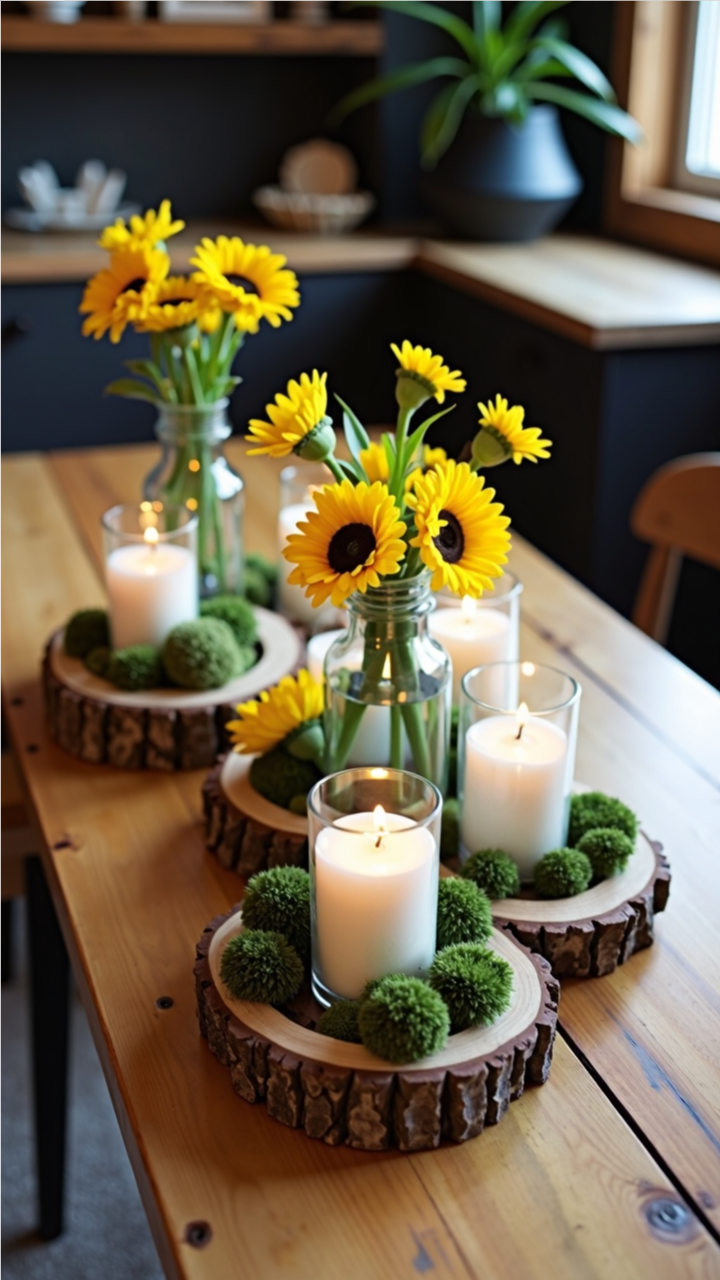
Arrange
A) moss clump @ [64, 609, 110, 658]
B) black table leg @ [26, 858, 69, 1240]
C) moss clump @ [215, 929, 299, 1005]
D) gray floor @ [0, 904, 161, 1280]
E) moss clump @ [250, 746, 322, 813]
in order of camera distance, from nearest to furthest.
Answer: moss clump @ [215, 929, 299, 1005]
moss clump @ [250, 746, 322, 813]
moss clump @ [64, 609, 110, 658]
black table leg @ [26, 858, 69, 1240]
gray floor @ [0, 904, 161, 1280]

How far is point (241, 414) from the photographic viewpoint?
10.0 feet

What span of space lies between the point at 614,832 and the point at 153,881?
34 centimetres

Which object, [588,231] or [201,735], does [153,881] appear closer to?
[201,735]

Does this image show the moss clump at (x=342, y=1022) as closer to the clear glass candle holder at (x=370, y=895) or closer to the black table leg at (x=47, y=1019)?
the clear glass candle holder at (x=370, y=895)

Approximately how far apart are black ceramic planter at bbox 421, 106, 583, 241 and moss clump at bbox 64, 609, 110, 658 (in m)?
1.96

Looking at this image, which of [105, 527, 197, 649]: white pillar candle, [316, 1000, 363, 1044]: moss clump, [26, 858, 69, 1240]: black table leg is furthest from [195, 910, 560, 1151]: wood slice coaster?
[26, 858, 69, 1240]: black table leg

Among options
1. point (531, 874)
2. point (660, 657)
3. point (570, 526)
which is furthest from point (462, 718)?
point (570, 526)

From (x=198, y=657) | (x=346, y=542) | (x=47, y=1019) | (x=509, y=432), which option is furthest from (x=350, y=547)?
(x=47, y=1019)

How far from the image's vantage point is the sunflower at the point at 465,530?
0.81 meters

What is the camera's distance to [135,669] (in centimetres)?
116

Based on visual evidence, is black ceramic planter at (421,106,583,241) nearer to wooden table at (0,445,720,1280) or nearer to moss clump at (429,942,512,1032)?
wooden table at (0,445,720,1280)

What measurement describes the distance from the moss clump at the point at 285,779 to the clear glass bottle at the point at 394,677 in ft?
0.11

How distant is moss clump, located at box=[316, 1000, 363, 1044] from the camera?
2.47 feet

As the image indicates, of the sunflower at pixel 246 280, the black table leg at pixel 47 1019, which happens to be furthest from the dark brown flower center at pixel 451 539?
the black table leg at pixel 47 1019
